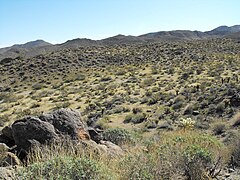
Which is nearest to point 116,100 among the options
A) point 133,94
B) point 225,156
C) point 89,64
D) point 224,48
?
point 133,94

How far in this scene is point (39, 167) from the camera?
622 cm

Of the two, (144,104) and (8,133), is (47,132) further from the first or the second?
(144,104)

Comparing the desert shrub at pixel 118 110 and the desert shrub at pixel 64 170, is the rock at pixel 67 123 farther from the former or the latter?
the desert shrub at pixel 118 110

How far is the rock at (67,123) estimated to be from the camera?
31.9 feet

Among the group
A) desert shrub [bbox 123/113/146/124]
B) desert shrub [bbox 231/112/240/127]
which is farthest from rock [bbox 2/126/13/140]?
desert shrub [bbox 123/113/146/124]

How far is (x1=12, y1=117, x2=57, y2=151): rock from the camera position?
30.3ft

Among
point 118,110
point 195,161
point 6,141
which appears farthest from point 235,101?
point 6,141

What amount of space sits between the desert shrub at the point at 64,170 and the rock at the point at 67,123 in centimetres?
328

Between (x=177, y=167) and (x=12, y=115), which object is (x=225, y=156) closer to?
(x=177, y=167)

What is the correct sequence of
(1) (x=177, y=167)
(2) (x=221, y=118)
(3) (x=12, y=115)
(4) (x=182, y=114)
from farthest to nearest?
(3) (x=12, y=115) < (4) (x=182, y=114) < (2) (x=221, y=118) < (1) (x=177, y=167)

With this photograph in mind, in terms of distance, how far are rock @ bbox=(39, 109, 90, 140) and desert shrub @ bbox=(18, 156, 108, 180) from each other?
3284mm

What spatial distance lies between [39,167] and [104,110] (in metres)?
18.6

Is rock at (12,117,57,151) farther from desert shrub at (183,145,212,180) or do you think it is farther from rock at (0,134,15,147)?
desert shrub at (183,145,212,180)

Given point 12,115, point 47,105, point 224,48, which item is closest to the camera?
point 12,115
